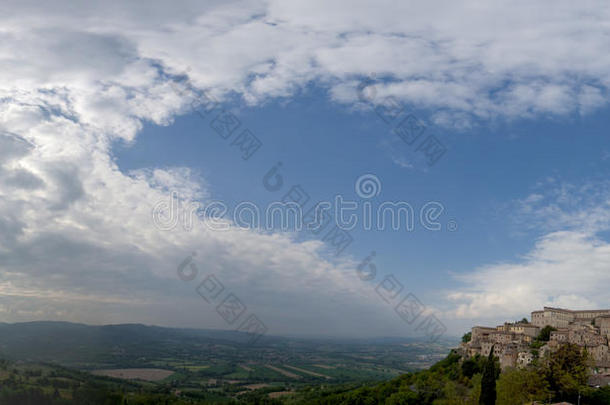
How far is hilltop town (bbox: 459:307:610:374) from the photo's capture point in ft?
131

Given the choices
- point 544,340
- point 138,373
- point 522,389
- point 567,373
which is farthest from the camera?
point 138,373

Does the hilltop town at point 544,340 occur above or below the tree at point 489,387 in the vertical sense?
above

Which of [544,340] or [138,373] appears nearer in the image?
[544,340]

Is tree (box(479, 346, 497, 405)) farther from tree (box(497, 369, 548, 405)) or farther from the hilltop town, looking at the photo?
the hilltop town

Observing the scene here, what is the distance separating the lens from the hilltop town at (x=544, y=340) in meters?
39.9

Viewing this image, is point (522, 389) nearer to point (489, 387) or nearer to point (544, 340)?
point (489, 387)

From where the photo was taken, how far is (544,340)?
156 feet

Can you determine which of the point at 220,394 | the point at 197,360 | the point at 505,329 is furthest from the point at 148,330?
the point at 505,329

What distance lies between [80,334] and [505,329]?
10128cm

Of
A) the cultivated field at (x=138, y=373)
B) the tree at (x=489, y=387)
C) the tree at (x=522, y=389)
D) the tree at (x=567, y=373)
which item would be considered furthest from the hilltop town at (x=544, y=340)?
the cultivated field at (x=138, y=373)

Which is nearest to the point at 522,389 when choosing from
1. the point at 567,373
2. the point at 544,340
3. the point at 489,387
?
the point at 489,387

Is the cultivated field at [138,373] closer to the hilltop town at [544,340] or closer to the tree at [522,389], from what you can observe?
the hilltop town at [544,340]

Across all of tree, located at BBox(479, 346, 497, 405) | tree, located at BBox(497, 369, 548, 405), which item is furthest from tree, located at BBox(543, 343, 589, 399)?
tree, located at BBox(479, 346, 497, 405)

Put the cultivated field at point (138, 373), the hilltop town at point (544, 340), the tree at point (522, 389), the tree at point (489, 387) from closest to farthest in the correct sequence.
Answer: the tree at point (522, 389), the tree at point (489, 387), the hilltop town at point (544, 340), the cultivated field at point (138, 373)
